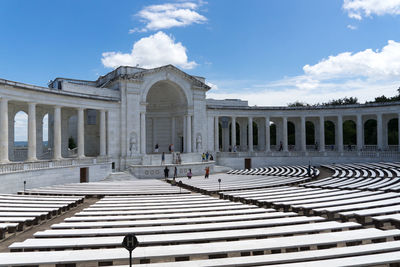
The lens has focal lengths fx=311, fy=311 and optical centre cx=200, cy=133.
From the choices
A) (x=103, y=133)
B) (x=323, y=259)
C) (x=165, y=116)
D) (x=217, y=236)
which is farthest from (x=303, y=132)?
(x=323, y=259)

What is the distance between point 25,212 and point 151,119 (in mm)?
44145

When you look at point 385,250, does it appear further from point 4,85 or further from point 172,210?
point 4,85

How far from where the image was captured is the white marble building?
44.2 m

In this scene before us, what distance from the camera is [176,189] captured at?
30031mm

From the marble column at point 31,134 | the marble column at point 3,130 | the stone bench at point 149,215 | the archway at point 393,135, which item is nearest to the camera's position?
the stone bench at point 149,215

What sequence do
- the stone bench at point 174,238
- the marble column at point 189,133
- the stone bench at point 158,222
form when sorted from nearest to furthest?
the stone bench at point 174,238
the stone bench at point 158,222
the marble column at point 189,133

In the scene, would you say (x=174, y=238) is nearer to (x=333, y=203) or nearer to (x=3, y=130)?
(x=333, y=203)

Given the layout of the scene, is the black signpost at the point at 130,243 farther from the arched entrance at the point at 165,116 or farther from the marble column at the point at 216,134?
the marble column at the point at 216,134

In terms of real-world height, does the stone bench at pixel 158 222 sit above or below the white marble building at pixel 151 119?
below

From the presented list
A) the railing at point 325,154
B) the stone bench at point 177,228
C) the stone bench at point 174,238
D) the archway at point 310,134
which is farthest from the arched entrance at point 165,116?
the stone bench at point 174,238

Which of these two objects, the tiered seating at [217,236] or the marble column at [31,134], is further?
the marble column at [31,134]

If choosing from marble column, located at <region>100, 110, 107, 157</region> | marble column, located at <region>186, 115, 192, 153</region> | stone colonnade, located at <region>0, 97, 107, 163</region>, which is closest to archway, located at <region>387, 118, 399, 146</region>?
marble column, located at <region>186, 115, 192, 153</region>

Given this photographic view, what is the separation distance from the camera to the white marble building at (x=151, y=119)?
4419cm

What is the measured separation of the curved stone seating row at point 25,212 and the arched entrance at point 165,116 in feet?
121
